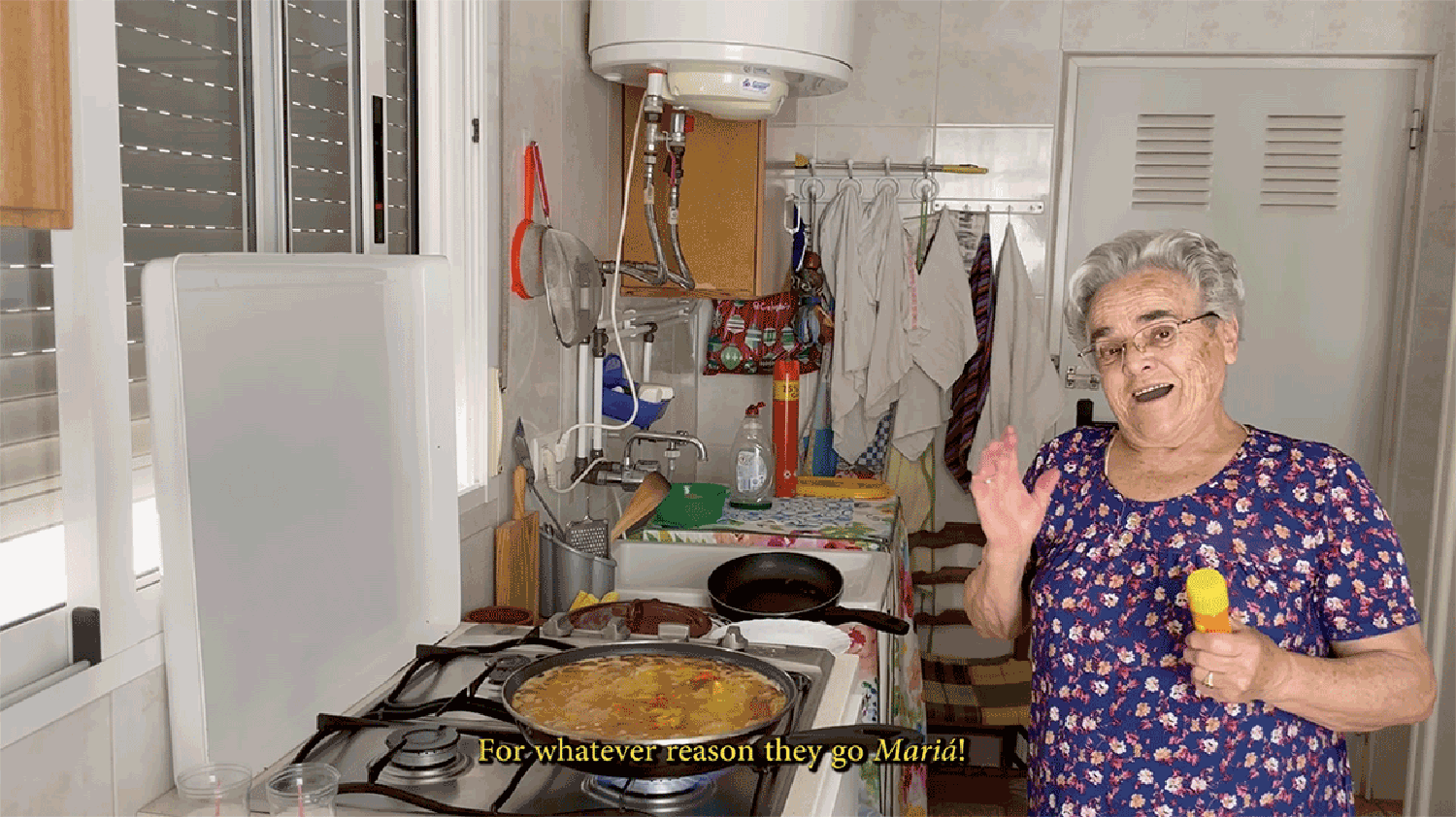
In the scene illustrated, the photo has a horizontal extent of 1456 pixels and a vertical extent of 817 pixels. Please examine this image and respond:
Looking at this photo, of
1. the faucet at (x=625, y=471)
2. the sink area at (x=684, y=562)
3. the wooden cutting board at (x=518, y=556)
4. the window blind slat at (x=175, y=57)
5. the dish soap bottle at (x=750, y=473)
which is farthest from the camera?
the dish soap bottle at (x=750, y=473)

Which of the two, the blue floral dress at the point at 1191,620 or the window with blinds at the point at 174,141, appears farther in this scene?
the blue floral dress at the point at 1191,620

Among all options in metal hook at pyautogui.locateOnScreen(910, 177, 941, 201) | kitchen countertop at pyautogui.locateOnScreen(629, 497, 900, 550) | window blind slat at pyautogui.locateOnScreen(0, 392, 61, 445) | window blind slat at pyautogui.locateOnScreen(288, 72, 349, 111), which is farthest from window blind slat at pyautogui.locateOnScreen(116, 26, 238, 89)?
metal hook at pyautogui.locateOnScreen(910, 177, 941, 201)

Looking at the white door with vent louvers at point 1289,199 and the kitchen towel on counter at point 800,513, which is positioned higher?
the white door with vent louvers at point 1289,199

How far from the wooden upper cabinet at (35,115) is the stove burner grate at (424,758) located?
1.96 feet

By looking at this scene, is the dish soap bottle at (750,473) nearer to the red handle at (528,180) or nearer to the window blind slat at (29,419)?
the red handle at (528,180)

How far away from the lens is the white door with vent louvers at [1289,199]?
126 inches

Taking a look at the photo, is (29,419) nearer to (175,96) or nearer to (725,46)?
(175,96)

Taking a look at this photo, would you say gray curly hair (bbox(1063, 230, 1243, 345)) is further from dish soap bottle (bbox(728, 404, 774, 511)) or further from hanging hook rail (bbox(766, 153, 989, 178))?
hanging hook rail (bbox(766, 153, 989, 178))

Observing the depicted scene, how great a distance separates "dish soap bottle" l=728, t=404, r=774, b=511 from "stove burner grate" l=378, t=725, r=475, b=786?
1.54m

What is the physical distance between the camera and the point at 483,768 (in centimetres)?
128

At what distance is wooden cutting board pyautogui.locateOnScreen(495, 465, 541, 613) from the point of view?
77.5 inches

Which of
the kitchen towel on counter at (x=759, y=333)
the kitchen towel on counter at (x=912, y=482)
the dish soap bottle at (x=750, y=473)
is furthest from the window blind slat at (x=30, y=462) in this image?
the kitchen towel on counter at (x=912, y=482)

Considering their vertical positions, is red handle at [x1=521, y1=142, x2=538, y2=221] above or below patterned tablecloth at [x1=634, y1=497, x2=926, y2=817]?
above

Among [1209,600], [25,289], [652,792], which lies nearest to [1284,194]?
[1209,600]
